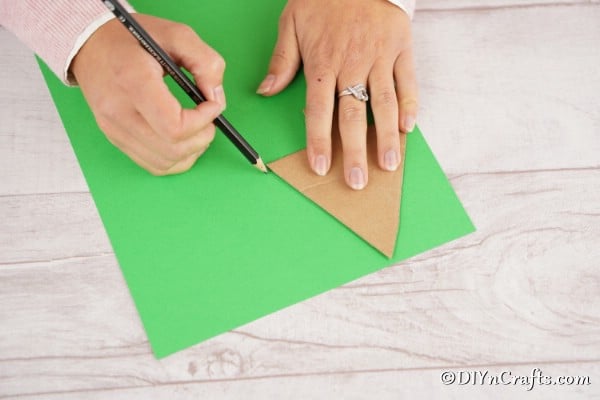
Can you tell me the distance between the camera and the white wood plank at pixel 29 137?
0.78 meters

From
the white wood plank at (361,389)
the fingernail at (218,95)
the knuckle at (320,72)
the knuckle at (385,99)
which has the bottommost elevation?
the white wood plank at (361,389)

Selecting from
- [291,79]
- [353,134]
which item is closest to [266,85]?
[291,79]

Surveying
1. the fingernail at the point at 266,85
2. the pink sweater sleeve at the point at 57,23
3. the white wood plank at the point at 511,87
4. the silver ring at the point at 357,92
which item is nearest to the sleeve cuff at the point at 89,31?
the pink sweater sleeve at the point at 57,23

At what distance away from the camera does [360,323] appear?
2.28 feet

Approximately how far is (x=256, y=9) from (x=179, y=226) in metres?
0.40

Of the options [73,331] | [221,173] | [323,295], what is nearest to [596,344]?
[323,295]

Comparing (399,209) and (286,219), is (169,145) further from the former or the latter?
(399,209)

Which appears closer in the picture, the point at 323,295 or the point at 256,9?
the point at 323,295

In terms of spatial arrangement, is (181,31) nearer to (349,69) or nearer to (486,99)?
(349,69)

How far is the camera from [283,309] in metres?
0.70

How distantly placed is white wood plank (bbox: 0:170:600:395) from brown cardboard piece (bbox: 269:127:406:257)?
51 mm

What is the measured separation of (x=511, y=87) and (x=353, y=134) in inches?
10.5

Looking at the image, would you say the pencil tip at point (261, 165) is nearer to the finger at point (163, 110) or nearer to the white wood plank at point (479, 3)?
the finger at point (163, 110)

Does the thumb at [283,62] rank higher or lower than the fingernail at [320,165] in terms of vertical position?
higher
